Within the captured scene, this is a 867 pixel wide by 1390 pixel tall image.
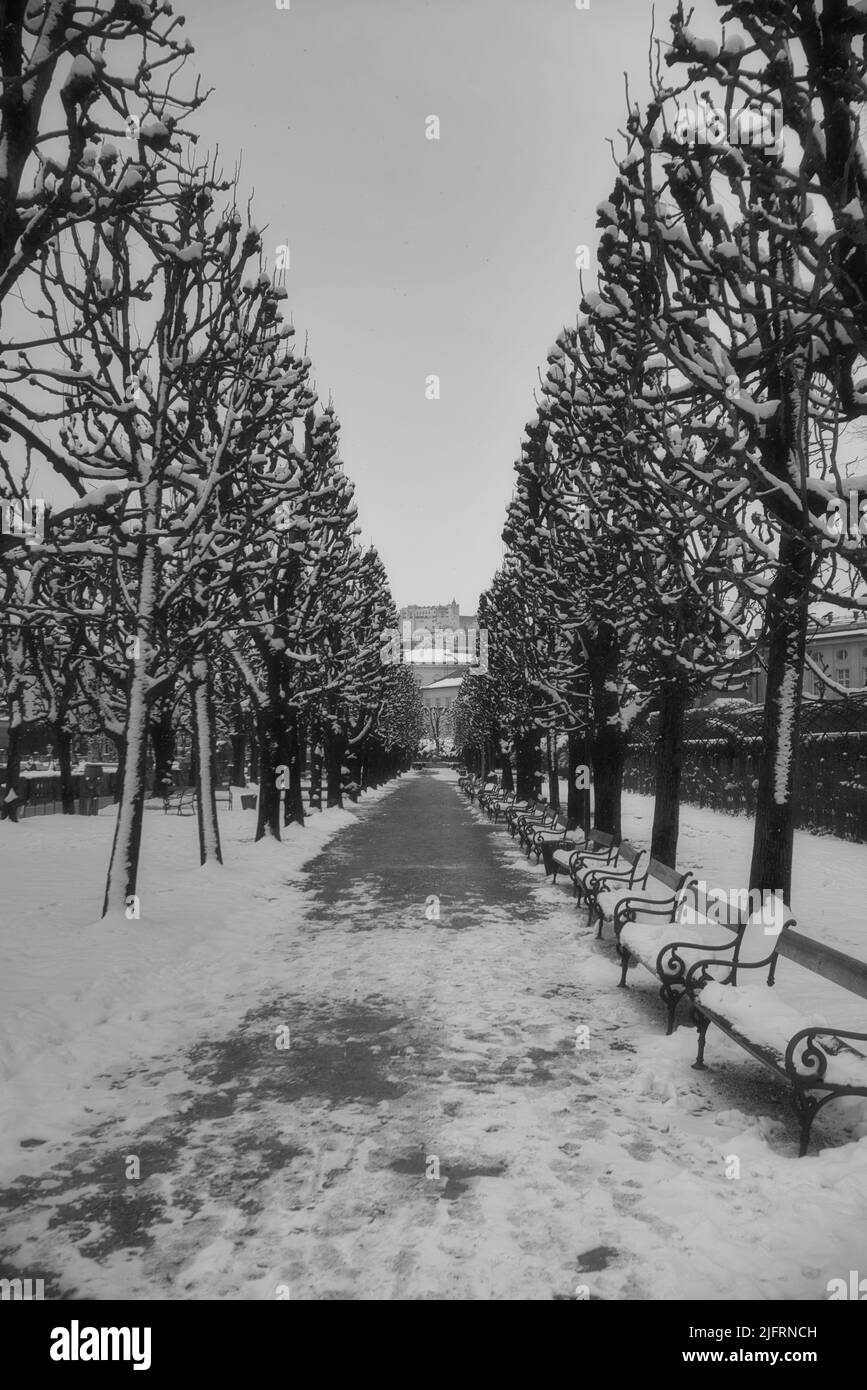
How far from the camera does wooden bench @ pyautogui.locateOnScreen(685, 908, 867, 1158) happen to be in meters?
4.35

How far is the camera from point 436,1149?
177 inches

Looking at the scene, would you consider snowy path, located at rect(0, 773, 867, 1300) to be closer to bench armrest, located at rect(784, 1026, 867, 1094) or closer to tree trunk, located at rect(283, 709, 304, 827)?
bench armrest, located at rect(784, 1026, 867, 1094)

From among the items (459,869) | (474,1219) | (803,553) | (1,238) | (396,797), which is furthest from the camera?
(396,797)

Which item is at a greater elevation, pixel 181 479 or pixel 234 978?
pixel 181 479

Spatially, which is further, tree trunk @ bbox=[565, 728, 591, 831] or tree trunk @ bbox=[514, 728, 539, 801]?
tree trunk @ bbox=[514, 728, 539, 801]

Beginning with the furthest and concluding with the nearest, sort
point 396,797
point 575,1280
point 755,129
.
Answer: point 396,797 < point 755,129 < point 575,1280

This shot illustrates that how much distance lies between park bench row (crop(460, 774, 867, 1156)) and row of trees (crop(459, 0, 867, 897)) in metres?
0.99

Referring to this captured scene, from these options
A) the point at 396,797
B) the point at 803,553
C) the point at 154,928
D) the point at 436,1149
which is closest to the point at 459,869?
the point at 154,928

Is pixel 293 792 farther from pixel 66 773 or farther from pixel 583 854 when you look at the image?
pixel 583 854

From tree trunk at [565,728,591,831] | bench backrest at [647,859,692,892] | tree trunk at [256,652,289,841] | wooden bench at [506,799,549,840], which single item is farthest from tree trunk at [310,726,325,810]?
bench backrest at [647,859,692,892]
